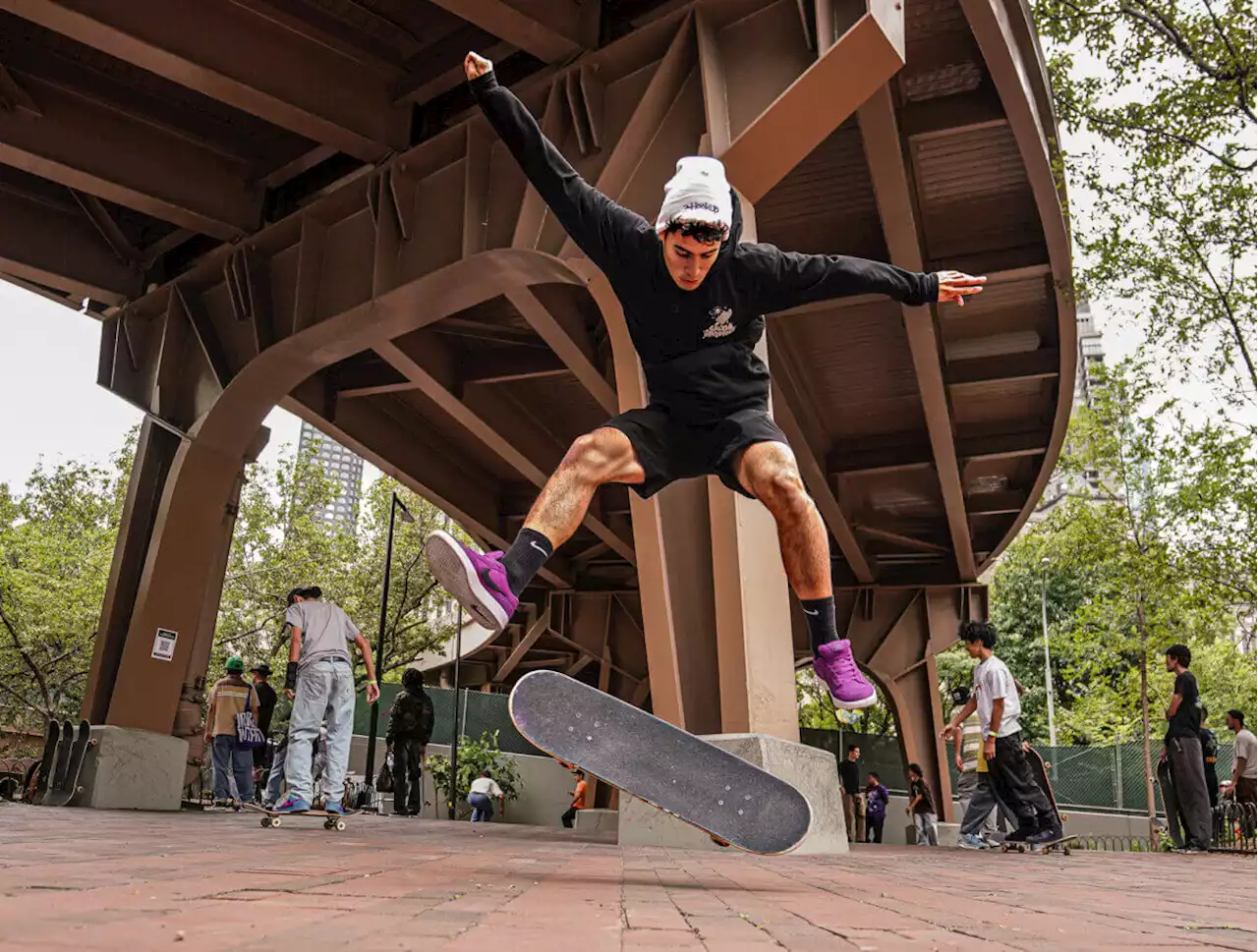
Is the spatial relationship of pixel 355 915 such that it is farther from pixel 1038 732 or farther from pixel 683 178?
pixel 1038 732

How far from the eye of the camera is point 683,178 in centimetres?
431

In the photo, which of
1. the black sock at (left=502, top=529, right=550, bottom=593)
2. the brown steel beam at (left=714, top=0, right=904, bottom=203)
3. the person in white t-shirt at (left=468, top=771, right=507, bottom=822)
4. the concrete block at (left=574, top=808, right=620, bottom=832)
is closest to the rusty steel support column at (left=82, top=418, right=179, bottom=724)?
the concrete block at (left=574, top=808, right=620, bottom=832)

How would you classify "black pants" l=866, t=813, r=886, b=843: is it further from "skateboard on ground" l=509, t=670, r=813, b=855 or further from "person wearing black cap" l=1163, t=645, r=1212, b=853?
"skateboard on ground" l=509, t=670, r=813, b=855

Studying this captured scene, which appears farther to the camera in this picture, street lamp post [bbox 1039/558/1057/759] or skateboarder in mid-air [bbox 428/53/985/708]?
street lamp post [bbox 1039/558/1057/759]

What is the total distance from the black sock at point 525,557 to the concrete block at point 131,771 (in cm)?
1035

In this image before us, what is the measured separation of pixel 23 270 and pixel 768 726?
1189 centimetres

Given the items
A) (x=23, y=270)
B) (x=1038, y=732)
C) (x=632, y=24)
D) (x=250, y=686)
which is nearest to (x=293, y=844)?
(x=250, y=686)

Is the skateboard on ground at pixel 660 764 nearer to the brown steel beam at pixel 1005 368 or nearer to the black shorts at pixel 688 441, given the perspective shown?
the black shorts at pixel 688 441

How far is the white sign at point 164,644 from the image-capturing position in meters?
13.3

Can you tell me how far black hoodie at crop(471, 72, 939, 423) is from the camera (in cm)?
446

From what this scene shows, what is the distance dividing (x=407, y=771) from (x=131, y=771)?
15.2ft

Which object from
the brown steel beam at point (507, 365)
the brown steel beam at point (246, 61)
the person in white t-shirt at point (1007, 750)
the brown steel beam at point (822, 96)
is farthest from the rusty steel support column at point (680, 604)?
the brown steel beam at point (507, 365)

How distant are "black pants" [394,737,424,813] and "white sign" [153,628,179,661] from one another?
342 cm

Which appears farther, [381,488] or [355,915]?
[381,488]
